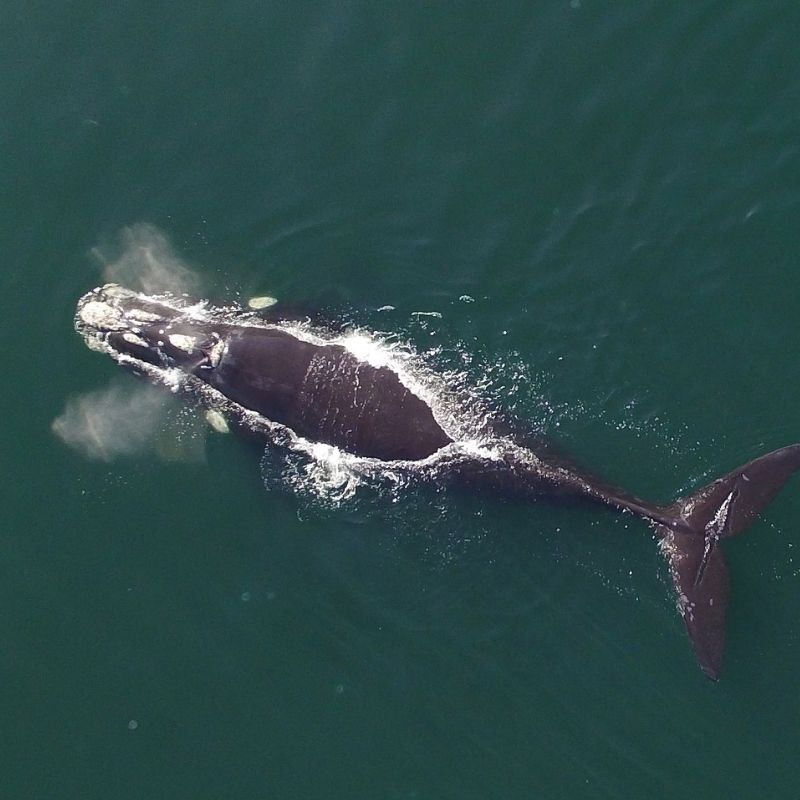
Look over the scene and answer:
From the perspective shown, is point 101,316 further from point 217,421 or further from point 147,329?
point 217,421

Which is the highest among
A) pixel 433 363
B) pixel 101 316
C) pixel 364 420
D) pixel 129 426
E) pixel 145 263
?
pixel 145 263

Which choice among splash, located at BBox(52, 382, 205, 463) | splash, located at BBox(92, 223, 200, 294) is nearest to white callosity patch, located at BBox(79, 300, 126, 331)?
splash, located at BBox(92, 223, 200, 294)

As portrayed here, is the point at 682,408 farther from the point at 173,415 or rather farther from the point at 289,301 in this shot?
the point at 173,415

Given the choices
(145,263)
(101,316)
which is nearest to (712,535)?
(145,263)

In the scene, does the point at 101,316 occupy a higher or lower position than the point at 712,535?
higher

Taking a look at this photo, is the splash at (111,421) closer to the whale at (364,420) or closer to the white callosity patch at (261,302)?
the whale at (364,420)

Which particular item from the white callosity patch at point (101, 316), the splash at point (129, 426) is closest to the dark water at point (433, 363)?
the splash at point (129, 426)
